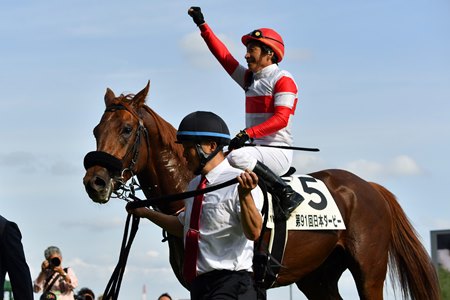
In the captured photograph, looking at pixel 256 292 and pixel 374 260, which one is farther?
pixel 374 260

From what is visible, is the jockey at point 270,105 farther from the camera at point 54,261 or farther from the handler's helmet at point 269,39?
the camera at point 54,261

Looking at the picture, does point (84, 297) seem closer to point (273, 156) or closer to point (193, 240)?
point (273, 156)

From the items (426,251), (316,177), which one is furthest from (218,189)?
(426,251)

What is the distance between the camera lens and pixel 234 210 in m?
5.63

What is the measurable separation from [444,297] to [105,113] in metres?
3.95

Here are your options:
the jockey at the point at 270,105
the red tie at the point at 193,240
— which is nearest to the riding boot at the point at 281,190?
the jockey at the point at 270,105

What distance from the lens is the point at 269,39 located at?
28.8 ft

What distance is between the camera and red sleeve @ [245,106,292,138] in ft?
27.7

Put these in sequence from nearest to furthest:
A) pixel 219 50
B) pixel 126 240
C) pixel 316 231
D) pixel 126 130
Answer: pixel 126 240 < pixel 126 130 < pixel 316 231 < pixel 219 50

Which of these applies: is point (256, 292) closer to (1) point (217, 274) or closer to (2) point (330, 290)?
(1) point (217, 274)

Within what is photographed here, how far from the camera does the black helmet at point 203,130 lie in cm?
574

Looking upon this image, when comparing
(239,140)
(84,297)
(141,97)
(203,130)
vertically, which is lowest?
(203,130)

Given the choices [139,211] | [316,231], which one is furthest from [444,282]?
[139,211]

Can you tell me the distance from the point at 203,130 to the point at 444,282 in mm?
5411
